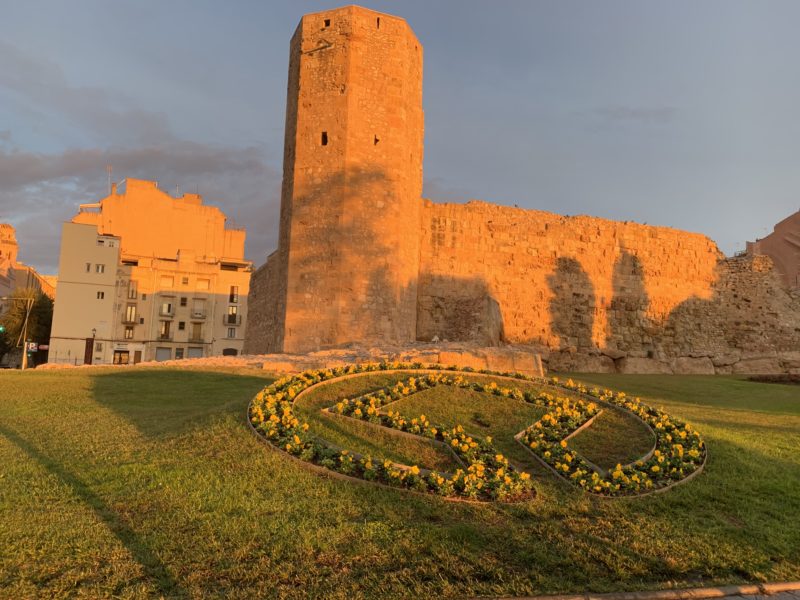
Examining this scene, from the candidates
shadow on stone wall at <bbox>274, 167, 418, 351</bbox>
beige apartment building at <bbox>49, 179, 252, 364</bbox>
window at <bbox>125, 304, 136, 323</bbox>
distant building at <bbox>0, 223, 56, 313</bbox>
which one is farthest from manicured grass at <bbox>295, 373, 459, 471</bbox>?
distant building at <bbox>0, 223, 56, 313</bbox>

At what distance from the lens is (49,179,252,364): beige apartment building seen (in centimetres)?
4956

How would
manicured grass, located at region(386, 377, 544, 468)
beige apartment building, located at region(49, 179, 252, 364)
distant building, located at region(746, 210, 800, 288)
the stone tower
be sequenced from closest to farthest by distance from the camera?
manicured grass, located at region(386, 377, 544, 468) → the stone tower → distant building, located at region(746, 210, 800, 288) → beige apartment building, located at region(49, 179, 252, 364)

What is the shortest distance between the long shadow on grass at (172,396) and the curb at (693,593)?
4.70 metres

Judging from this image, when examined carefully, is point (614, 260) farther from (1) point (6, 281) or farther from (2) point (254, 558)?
(1) point (6, 281)

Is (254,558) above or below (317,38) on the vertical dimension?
below

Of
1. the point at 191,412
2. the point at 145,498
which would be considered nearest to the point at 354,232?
the point at 191,412

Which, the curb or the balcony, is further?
the balcony

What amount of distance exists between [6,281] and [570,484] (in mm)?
75780

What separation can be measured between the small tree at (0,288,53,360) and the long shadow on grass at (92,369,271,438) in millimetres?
40683

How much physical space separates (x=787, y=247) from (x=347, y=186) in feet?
94.6

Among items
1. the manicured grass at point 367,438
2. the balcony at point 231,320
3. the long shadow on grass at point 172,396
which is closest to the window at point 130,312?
the balcony at point 231,320

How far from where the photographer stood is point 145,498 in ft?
16.5

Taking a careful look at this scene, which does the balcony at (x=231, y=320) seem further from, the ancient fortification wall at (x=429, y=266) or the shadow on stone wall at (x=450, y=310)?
the shadow on stone wall at (x=450, y=310)

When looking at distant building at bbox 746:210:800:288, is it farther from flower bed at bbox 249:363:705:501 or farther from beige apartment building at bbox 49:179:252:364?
beige apartment building at bbox 49:179:252:364
